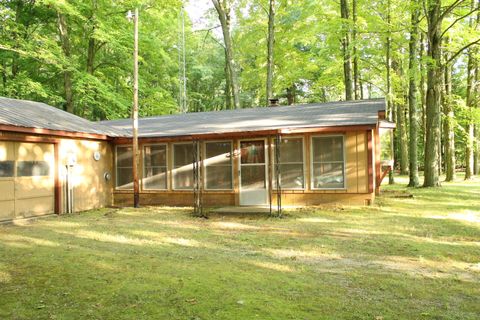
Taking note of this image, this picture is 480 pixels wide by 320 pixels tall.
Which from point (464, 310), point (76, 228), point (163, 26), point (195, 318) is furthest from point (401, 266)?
point (163, 26)

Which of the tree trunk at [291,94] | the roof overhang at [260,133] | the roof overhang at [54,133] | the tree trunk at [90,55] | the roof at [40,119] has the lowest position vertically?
the roof overhang at [260,133]

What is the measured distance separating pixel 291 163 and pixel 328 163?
3.45ft

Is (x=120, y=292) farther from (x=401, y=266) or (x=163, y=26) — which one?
(x=163, y=26)

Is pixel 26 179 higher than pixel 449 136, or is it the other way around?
pixel 449 136

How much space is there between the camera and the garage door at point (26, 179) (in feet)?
28.7

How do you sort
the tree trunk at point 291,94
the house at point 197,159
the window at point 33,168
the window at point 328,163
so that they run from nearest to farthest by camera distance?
the window at point 33,168 < the house at point 197,159 < the window at point 328,163 < the tree trunk at point 291,94

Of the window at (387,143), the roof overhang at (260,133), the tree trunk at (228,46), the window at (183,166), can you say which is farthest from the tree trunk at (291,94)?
the roof overhang at (260,133)

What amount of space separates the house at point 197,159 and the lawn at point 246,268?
4.84 ft

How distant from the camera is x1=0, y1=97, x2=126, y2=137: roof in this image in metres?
9.22

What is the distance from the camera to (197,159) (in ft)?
34.8

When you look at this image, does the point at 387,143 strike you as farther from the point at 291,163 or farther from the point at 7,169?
the point at 7,169

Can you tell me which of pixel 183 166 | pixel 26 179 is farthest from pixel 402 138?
pixel 26 179

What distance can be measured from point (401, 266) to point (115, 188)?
9926 millimetres

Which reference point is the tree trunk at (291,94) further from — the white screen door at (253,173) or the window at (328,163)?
the window at (328,163)
